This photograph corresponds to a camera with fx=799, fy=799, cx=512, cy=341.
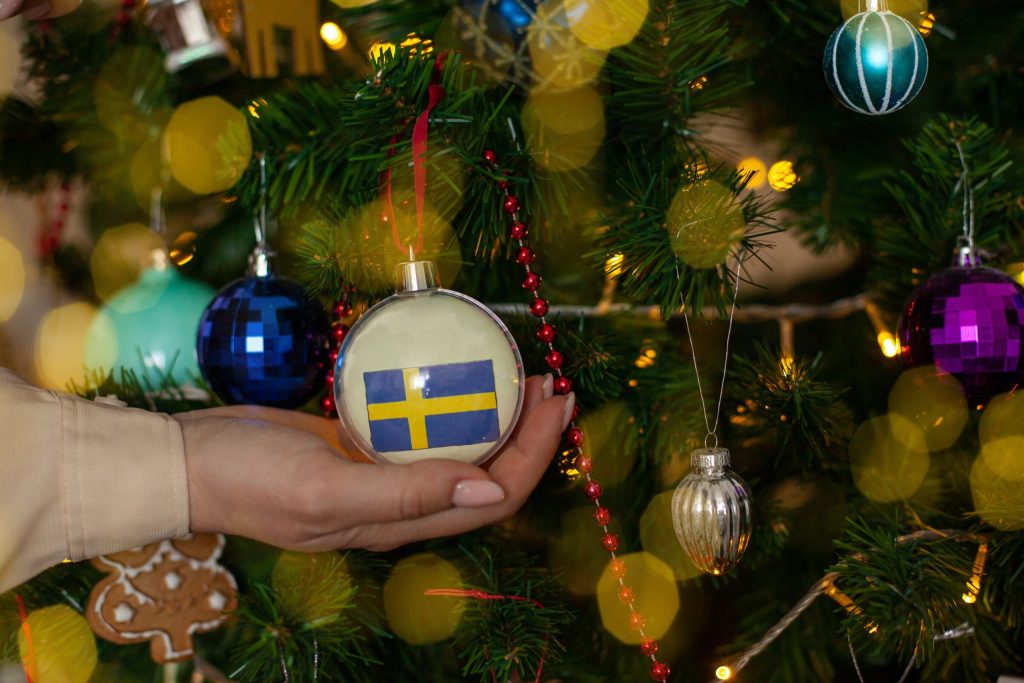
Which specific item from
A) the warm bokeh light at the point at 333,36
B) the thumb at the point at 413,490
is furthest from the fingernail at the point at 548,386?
the warm bokeh light at the point at 333,36

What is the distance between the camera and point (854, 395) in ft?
2.87

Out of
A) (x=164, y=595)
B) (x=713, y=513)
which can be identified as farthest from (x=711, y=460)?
(x=164, y=595)

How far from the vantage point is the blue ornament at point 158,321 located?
990 millimetres

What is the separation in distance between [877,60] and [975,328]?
225mm

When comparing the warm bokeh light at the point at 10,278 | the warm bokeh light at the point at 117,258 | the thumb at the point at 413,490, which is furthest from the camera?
the warm bokeh light at the point at 10,278

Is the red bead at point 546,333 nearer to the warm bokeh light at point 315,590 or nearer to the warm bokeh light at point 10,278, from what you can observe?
the warm bokeh light at point 315,590

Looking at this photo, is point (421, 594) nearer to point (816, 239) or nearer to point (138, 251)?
point (816, 239)

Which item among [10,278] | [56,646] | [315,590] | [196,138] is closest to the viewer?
[315,590]

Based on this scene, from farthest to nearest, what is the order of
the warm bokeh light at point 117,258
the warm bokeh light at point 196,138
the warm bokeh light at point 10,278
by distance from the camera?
the warm bokeh light at point 10,278 < the warm bokeh light at point 117,258 < the warm bokeh light at point 196,138

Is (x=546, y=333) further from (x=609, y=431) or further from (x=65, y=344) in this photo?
(x=65, y=344)

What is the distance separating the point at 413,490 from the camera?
0.54 metres

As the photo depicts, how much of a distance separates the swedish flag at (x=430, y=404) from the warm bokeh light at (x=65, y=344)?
0.71 meters

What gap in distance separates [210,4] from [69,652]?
0.64 metres

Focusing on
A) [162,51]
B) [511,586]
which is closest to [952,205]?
[511,586]
